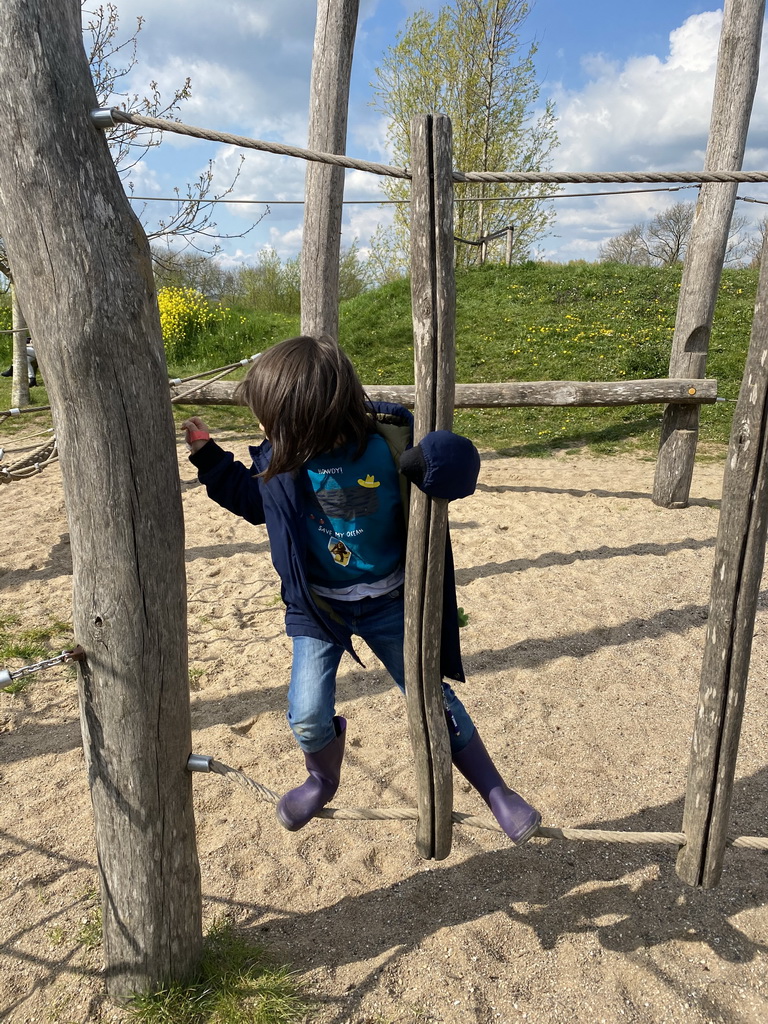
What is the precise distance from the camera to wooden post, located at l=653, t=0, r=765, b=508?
4840 mm

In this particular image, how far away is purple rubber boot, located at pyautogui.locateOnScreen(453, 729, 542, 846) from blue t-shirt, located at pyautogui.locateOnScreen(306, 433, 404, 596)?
0.49m

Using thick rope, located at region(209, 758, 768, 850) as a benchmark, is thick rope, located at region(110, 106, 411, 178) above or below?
above

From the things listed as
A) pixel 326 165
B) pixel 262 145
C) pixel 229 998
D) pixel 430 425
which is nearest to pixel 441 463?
pixel 430 425

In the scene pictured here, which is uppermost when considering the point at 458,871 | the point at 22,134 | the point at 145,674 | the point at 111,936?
the point at 22,134

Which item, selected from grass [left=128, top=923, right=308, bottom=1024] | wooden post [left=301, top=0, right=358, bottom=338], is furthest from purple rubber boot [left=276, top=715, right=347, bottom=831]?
wooden post [left=301, top=0, right=358, bottom=338]

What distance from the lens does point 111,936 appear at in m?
1.85

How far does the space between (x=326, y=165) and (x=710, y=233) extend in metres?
3.04

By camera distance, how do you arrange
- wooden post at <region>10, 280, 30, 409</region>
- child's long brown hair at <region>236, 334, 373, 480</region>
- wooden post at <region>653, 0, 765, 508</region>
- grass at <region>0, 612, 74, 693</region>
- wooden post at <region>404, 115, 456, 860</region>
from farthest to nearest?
wooden post at <region>10, 280, 30, 409</region>, wooden post at <region>653, 0, 765, 508</region>, grass at <region>0, 612, 74, 693</region>, child's long brown hair at <region>236, 334, 373, 480</region>, wooden post at <region>404, 115, 456, 860</region>

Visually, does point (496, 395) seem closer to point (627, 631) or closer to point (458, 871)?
point (627, 631)

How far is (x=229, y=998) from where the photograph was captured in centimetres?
186

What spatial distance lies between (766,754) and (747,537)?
174 cm

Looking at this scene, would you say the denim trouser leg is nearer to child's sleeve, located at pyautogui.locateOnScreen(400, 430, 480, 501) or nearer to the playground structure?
the playground structure

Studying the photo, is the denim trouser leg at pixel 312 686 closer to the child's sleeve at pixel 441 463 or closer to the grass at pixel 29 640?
the child's sleeve at pixel 441 463

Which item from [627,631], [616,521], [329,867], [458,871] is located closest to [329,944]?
[329,867]
